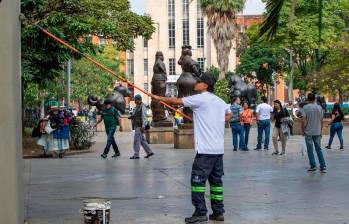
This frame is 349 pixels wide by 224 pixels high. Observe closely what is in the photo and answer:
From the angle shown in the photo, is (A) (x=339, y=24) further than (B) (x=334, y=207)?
Yes

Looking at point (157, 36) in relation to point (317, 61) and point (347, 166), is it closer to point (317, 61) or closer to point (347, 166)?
point (317, 61)

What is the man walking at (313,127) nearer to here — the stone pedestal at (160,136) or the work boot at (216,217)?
the work boot at (216,217)

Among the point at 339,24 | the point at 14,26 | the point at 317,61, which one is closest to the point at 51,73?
the point at 14,26

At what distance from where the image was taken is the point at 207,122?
9156 millimetres

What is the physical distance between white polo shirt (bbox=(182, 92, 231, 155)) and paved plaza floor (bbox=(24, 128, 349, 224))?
1.00 m

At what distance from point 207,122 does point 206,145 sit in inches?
11.5

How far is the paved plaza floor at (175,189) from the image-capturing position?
32.1ft

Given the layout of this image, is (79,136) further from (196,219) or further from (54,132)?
(196,219)

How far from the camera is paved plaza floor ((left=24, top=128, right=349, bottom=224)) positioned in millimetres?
9773

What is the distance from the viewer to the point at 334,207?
10.4 metres

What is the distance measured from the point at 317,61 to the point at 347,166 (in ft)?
125

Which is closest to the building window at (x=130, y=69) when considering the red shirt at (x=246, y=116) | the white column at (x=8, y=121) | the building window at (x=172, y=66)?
the building window at (x=172, y=66)

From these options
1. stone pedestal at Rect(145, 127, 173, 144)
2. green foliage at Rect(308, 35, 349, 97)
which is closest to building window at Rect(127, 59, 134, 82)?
green foliage at Rect(308, 35, 349, 97)

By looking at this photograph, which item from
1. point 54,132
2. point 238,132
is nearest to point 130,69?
point 238,132
